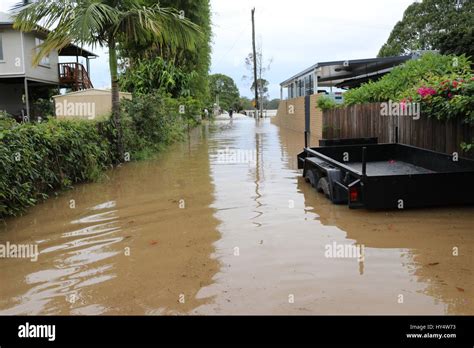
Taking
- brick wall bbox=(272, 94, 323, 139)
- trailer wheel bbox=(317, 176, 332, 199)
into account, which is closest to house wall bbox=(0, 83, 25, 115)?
brick wall bbox=(272, 94, 323, 139)

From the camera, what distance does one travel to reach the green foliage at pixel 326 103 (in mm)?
17891

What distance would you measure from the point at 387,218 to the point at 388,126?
5.89 meters

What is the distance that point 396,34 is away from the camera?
142 ft

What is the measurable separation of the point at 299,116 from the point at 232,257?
876 inches

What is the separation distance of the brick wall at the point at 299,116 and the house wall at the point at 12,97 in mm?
15781

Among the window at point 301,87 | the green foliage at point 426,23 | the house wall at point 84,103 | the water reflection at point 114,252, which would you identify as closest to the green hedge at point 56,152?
the water reflection at point 114,252

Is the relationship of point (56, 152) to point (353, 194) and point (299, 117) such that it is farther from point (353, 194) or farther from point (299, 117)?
point (299, 117)

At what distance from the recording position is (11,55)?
25.2 m

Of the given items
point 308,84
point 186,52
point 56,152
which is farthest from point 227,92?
point 56,152

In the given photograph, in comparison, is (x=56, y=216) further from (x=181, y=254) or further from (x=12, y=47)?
(x=12, y=47)

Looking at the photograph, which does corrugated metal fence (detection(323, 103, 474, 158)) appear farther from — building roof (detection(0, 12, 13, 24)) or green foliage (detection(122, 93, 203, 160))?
building roof (detection(0, 12, 13, 24))

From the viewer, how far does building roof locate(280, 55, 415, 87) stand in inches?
886

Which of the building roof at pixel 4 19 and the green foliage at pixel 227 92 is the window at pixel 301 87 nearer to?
the building roof at pixel 4 19

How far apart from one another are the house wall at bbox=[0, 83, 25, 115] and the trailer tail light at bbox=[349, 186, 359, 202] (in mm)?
25304
